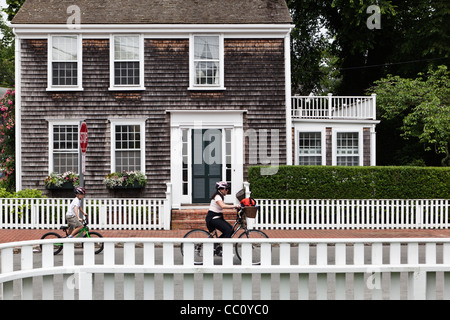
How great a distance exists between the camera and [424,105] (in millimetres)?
23625

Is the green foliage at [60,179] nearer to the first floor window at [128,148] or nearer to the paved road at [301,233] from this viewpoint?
the first floor window at [128,148]

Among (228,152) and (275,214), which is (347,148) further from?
(275,214)

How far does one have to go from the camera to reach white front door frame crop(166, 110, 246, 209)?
68.8ft

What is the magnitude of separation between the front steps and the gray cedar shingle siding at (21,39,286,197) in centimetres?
200

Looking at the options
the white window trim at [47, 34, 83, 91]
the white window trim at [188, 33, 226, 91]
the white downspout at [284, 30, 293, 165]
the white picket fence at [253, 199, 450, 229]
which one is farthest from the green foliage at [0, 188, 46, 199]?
the white downspout at [284, 30, 293, 165]

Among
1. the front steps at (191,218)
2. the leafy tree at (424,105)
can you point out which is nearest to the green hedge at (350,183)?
the front steps at (191,218)

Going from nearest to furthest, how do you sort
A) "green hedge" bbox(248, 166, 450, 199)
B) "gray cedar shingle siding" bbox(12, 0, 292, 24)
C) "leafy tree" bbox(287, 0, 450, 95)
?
"green hedge" bbox(248, 166, 450, 199) → "gray cedar shingle siding" bbox(12, 0, 292, 24) → "leafy tree" bbox(287, 0, 450, 95)

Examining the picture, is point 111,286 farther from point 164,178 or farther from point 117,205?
point 164,178

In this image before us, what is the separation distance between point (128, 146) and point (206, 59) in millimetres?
4205

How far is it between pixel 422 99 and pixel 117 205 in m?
14.0

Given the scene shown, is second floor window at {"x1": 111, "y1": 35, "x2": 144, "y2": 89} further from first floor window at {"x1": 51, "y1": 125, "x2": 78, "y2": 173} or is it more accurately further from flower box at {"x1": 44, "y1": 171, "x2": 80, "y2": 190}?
flower box at {"x1": 44, "y1": 171, "x2": 80, "y2": 190}

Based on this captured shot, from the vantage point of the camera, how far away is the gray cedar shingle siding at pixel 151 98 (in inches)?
827

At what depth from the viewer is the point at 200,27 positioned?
2070 cm
